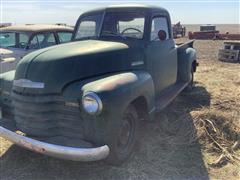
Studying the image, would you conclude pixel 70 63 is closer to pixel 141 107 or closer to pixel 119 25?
pixel 141 107


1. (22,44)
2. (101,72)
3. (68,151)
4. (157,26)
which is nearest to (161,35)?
(157,26)

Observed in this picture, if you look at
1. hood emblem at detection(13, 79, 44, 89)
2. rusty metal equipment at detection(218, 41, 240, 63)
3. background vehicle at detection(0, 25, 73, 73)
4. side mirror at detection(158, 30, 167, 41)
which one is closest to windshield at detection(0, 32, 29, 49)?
background vehicle at detection(0, 25, 73, 73)

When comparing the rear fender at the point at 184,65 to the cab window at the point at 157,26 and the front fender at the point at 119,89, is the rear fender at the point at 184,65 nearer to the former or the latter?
the cab window at the point at 157,26

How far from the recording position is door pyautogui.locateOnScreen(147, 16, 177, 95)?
5.72 metres

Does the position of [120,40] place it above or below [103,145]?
above

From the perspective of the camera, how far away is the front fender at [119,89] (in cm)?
402

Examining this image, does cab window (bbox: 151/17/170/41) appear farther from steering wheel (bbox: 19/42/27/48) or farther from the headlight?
steering wheel (bbox: 19/42/27/48)

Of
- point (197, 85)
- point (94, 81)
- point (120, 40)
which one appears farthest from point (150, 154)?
point (197, 85)

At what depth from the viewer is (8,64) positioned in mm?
8805

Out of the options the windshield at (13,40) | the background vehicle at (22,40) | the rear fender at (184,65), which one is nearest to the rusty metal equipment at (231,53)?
the rear fender at (184,65)

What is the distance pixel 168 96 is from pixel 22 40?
4.91 meters

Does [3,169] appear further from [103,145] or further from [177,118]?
[177,118]

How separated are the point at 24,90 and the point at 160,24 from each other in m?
3.00

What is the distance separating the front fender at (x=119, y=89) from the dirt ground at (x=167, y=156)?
789 mm
